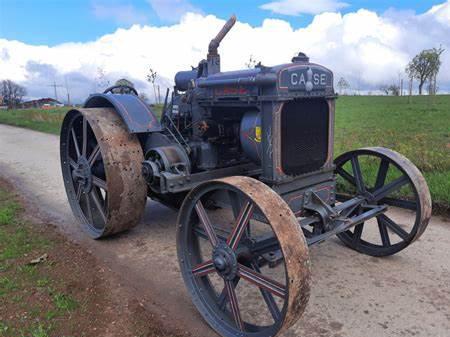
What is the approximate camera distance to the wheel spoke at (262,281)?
2608 millimetres

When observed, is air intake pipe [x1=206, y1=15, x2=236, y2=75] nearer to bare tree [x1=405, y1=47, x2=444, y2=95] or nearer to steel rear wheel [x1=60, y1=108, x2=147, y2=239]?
steel rear wheel [x1=60, y1=108, x2=147, y2=239]

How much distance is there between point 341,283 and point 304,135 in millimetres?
1312

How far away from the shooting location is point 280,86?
328 cm

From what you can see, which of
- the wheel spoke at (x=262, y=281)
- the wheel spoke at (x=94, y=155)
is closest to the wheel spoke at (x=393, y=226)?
the wheel spoke at (x=262, y=281)

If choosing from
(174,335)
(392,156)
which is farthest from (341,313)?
(392,156)

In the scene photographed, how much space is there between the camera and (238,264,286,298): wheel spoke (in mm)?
2608

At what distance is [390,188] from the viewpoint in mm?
4055

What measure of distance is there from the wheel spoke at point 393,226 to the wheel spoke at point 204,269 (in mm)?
1937

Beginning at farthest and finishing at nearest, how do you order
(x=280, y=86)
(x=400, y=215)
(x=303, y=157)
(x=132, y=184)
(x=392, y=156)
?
(x=400, y=215)
(x=132, y=184)
(x=392, y=156)
(x=303, y=157)
(x=280, y=86)

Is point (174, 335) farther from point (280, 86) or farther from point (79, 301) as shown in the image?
point (280, 86)

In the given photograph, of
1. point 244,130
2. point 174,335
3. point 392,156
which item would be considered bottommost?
point 174,335

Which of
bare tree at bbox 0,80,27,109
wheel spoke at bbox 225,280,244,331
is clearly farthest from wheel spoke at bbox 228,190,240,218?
bare tree at bbox 0,80,27,109

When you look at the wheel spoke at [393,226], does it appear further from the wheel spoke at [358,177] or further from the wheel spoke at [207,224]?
the wheel spoke at [207,224]

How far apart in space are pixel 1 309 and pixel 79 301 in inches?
23.9
